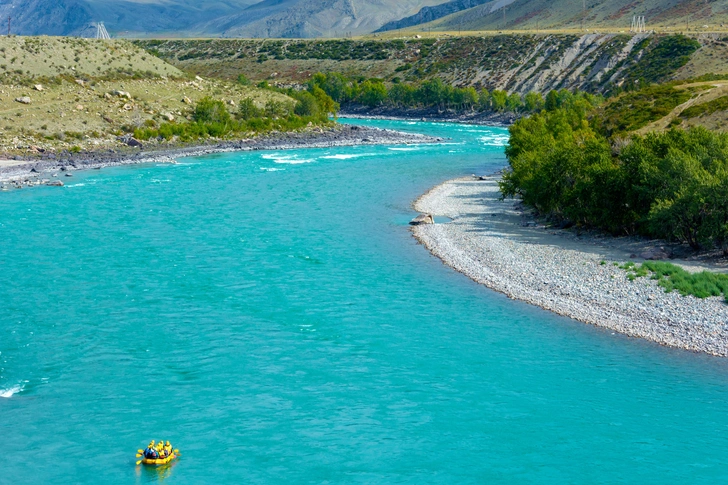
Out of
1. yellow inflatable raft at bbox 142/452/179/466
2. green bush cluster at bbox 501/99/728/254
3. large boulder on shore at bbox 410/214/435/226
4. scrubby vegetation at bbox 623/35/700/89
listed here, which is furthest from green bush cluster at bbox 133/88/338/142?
yellow inflatable raft at bbox 142/452/179/466

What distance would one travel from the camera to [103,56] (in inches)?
4048

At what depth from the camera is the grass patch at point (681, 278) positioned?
1280 inches

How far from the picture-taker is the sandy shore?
2991cm

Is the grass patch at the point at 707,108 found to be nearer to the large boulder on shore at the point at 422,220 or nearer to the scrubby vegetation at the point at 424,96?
the large boulder on shore at the point at 422,220

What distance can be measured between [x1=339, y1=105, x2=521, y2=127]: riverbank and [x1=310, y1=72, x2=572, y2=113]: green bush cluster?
1209 mm

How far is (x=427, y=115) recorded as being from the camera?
14388 centimetres

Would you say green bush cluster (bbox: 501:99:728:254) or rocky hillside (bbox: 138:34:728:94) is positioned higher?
rocky hillside (bbox: 138:34:728:94)

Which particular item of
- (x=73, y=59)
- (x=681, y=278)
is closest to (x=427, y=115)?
(x=73, y=59)

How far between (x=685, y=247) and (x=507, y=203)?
1840 centimetres

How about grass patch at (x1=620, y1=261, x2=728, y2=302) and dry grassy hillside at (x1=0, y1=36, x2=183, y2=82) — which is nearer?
grass patch at (x1=620, y1=261, x2=728, y2=302)

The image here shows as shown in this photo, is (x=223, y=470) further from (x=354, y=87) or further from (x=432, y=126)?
(x=354, y=87)

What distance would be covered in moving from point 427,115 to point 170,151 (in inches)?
2764

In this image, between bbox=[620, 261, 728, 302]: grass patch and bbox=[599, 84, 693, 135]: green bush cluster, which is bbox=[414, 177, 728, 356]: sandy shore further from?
bbox=[599, 84, 693, 135]: green bush cluster

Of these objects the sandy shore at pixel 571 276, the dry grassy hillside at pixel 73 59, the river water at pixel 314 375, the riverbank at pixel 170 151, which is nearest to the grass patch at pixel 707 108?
the sandy shore at pixel 571 276
